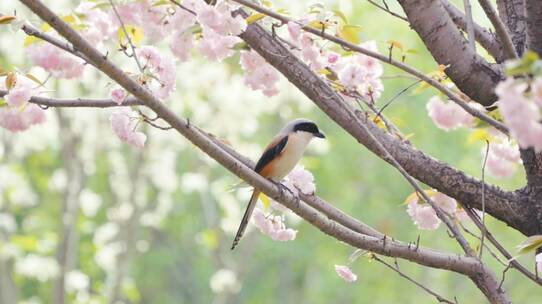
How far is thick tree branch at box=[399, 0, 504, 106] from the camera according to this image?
2.90 meters

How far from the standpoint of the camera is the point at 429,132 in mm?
14031

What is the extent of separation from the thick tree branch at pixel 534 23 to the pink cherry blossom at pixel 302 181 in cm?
113

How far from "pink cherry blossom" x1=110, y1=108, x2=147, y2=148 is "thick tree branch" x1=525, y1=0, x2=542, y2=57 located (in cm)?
141

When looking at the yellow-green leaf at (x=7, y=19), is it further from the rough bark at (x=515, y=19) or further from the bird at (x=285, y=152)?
the rough bark at (x=515, y=19)

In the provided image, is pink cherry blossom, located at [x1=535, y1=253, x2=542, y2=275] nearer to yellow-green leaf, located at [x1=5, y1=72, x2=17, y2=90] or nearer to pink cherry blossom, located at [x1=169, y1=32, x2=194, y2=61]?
pink cherry blossom, located at [x1=169, y1=32, x2=194, y2=61]

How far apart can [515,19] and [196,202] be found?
44.0 feet

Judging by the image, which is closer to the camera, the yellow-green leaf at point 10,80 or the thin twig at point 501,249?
the thin twig at point 501,249

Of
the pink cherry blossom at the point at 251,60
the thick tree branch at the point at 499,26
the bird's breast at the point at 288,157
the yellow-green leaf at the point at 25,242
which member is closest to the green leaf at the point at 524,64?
the thick tree branch at the point at 499,26

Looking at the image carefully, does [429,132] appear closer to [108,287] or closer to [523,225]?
[108,287]

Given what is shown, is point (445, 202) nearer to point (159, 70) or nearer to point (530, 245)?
point (530, 245)

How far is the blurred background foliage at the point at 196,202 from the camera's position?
429 inches

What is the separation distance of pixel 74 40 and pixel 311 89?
3.59 feet

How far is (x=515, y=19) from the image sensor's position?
3.26 meters

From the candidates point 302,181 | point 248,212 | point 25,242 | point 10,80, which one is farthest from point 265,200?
point 25,242
